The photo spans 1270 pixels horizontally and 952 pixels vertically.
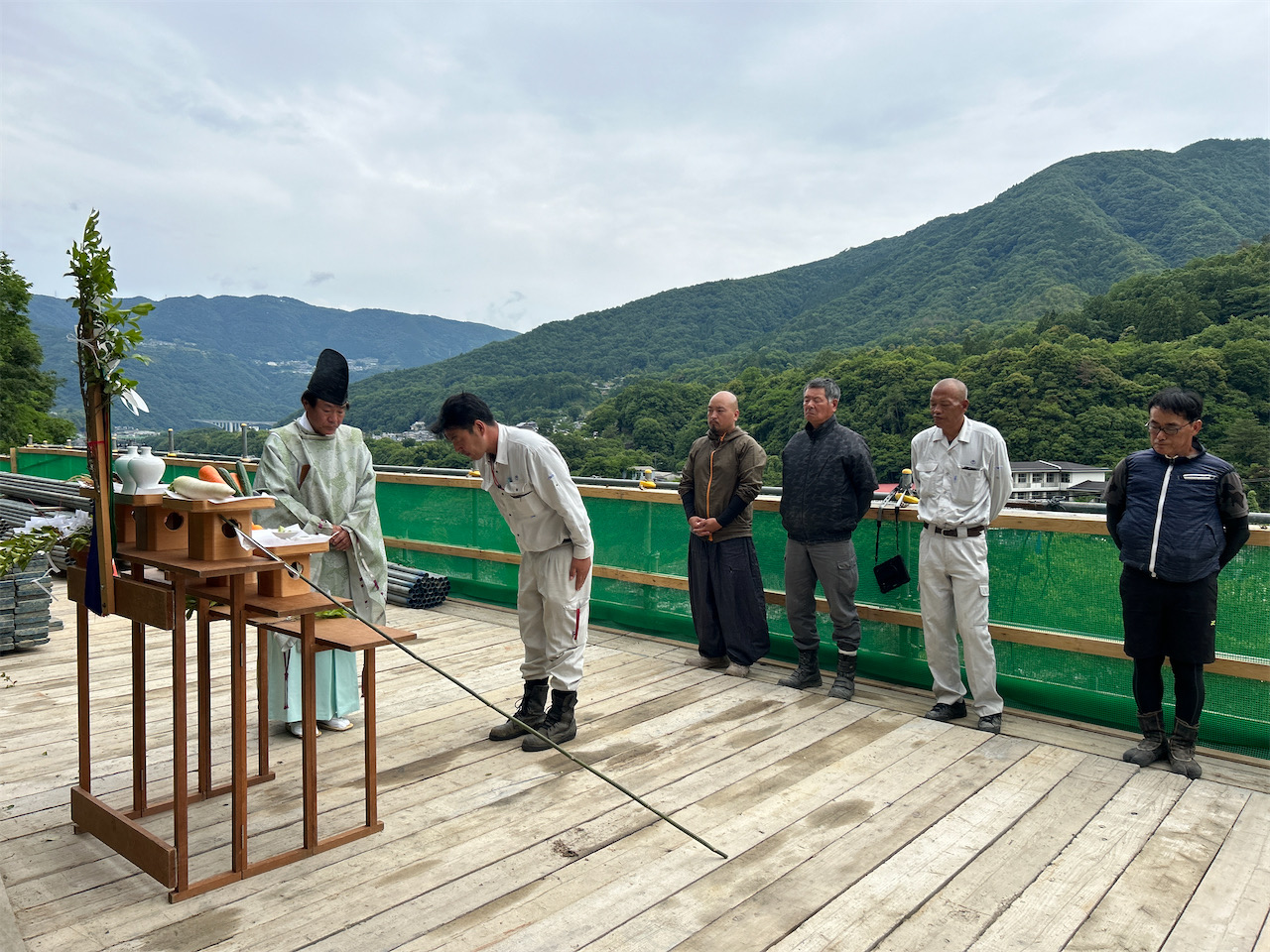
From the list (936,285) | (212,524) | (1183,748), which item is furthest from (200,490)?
(936,285)

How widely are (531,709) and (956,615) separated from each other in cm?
219

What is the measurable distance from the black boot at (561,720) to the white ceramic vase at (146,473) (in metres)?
1.99

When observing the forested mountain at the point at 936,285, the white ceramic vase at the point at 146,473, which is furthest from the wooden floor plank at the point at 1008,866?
the forested mountain at the point at 936,285

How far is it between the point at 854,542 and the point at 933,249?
8382 centimetres

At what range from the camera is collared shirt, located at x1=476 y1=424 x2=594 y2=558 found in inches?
154

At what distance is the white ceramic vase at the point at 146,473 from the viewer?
293cm

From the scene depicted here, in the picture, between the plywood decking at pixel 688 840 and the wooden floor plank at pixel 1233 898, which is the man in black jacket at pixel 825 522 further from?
A: the wooden floor plank at pixel 1233 898

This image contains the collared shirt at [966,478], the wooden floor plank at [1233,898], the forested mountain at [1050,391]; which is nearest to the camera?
the wooden floor plank at [1233,898]

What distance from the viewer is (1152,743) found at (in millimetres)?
3975

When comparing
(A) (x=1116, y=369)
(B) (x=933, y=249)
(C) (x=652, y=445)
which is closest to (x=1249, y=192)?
(B) (x=933, y=249)

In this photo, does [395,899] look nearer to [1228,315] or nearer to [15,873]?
[15,873]

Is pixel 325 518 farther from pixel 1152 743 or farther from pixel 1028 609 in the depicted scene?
pixel 1152 743

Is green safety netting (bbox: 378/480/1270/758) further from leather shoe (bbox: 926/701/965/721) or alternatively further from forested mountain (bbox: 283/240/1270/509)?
forested mountain (bbox: 283/240/1270/509)

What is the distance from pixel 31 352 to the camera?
41.7m
